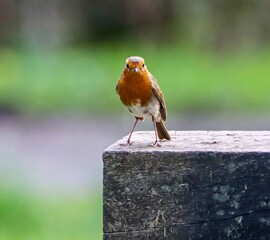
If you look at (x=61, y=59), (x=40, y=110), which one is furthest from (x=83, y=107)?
(x=61, y=59)

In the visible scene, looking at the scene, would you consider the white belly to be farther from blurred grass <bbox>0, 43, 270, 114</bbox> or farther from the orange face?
blurred grass <bbox>0, 43, 270, 114</bbox>

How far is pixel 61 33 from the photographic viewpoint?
63.7 feet

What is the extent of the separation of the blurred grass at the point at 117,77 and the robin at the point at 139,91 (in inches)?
385

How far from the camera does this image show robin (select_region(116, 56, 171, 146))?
3.40 m

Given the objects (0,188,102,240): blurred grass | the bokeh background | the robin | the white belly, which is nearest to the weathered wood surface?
the robin

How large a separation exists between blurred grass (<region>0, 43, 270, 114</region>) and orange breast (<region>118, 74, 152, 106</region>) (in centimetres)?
983

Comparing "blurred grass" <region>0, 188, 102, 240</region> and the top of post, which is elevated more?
the top of post

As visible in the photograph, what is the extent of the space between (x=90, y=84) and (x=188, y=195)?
42.0ft

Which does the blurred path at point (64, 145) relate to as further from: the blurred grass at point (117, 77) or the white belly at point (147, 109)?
the white belly at point (147, 109)

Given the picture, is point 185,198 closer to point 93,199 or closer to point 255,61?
point 93,199

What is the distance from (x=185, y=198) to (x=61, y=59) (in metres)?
15.2

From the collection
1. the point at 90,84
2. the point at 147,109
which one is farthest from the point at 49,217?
the point at 90,84

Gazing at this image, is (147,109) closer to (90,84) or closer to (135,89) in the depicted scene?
(135,89)

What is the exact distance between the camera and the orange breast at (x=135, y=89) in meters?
3.42
